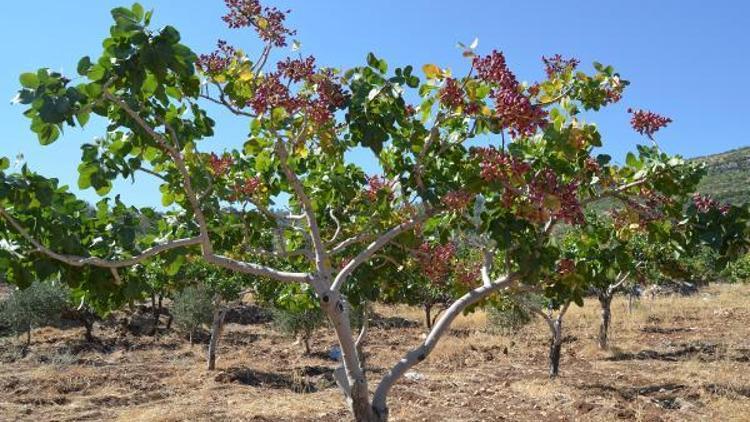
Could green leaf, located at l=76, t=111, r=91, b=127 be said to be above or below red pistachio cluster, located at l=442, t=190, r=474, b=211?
above

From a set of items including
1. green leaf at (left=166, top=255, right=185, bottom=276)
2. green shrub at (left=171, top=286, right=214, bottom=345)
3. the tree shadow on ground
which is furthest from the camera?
green shrub at (left=171, top=286, right=214, bottom=345)

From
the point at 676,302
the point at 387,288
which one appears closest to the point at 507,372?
the point at 387,288

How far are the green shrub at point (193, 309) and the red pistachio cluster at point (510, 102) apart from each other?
19.3 metres

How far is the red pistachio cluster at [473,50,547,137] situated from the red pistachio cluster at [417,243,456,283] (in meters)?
1.64

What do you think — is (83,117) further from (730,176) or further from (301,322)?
(730,176)

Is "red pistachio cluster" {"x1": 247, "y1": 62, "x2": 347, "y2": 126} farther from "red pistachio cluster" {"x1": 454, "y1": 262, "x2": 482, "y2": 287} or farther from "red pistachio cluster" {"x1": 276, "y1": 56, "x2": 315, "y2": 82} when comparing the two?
"red pistachio cluster" {"x1": 454, "y1": 262, "x2": 482, "y2": 287}

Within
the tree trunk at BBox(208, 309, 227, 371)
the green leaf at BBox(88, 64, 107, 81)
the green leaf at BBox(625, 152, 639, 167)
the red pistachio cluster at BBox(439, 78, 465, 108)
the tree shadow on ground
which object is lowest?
the tree shadow on ground

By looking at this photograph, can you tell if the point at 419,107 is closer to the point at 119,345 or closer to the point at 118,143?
the point at 118,143

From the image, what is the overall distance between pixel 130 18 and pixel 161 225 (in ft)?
7.38

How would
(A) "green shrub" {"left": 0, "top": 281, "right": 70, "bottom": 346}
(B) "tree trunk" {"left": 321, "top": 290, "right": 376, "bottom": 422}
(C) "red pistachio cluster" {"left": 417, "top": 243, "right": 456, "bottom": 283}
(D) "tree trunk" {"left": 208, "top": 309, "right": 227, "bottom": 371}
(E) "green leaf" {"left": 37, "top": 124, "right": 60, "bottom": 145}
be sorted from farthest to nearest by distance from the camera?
(A) "green shrub" {"left": 0, "top": 281, "right": 70, "bottom": 346}
(D) "tree trunk" {"left": 208, "top": 309, "right": 227, "bottom": 371}
(C) "red pistachio cluster" {"left": 417, "top": 243, "right": 456, "bottom": 283}
(B) "tree trunk" {"left": 321, "top": 290, "right": 376, "bottom": 422}
(E) "green leaf" {"left": 37, "top": 124, "right": 60, "bottom": 145}

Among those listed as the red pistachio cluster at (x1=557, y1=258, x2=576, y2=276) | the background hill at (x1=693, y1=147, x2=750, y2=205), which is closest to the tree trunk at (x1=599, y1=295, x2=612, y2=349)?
the red pistachio cluster at (x1=557, y1=258, x2=576, y2=276)

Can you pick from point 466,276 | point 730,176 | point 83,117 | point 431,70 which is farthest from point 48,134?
point 730,176

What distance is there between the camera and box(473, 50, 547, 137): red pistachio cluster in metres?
3.52

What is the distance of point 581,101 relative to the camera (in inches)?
166
